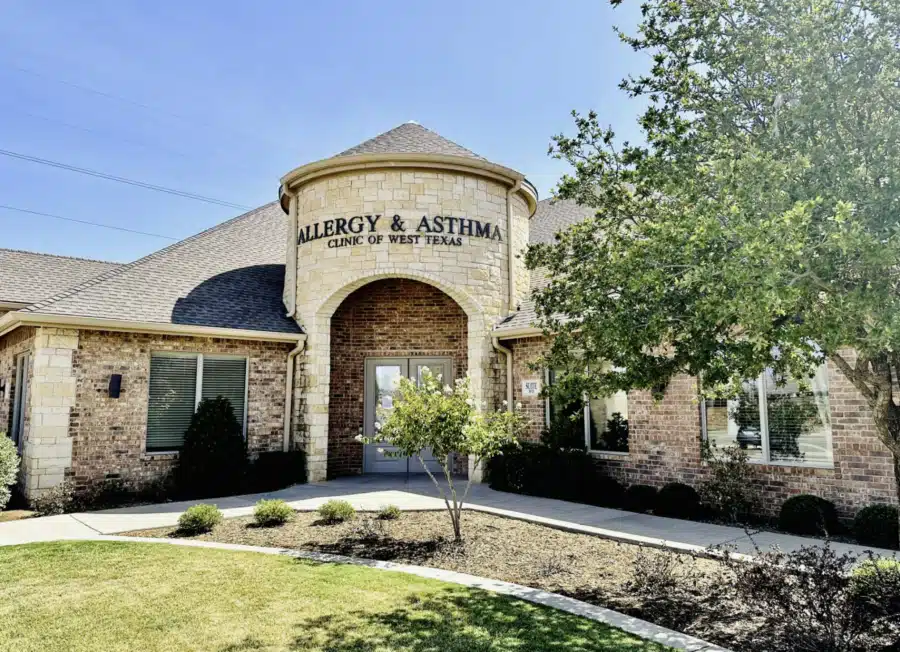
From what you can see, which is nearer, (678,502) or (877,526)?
(877,526)

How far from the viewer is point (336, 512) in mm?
8648

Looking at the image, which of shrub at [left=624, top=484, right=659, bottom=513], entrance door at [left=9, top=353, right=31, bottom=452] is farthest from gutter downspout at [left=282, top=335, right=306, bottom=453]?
shrub at [left=624, top=484, right=659, bottom=513]

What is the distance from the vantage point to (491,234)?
1361 centimetres

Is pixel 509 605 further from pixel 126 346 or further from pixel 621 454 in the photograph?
pixel 126 346

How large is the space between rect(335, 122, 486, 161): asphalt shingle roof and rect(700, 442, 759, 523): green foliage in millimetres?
8147

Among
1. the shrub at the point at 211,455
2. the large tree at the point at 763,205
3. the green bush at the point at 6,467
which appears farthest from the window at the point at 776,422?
the green bush at the point at 6,467

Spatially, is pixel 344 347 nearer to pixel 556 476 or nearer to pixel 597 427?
pixel 556 476

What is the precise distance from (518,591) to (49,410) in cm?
921

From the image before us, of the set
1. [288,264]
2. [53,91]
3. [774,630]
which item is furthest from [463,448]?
[53,91]

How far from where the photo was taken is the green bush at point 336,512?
865 centimetres

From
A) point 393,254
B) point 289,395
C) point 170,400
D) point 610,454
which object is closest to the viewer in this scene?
point 610,454

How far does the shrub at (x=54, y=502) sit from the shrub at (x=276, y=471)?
3.03m

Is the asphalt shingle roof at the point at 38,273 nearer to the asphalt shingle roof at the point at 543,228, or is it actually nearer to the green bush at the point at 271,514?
the green bush at the point at 271,514

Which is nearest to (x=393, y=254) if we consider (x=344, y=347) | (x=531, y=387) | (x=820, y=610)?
(x=344, y=347)
